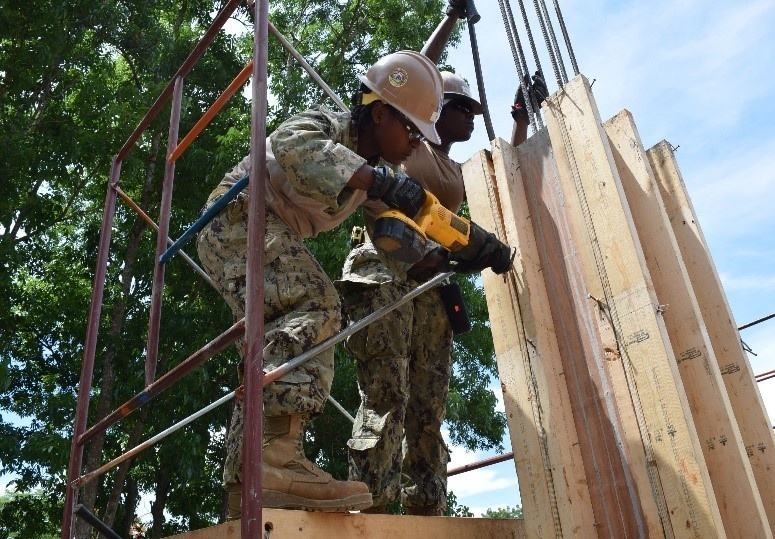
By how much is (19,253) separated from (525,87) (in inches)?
292

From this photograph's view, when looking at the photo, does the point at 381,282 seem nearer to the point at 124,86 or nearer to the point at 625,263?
the point at 625,263

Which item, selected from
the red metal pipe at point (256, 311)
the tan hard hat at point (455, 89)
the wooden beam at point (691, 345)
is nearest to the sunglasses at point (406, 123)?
the red metal pipe at point (256, 311)

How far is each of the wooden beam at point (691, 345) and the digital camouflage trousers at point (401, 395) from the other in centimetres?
117

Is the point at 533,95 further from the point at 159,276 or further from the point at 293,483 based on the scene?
the point at 293,483

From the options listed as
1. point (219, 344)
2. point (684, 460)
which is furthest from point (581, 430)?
point (219, 344)

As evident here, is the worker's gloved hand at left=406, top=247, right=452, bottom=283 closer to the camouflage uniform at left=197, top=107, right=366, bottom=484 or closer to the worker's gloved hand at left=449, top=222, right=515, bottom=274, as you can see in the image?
the worker's gloved hand at left=449, top=222, right=515, bottom=274

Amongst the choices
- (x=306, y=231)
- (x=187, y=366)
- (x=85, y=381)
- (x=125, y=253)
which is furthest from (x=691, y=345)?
(x=125, y=253)

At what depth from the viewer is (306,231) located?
2.55m

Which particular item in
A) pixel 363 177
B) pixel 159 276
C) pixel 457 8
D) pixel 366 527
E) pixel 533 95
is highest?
pixel 457 8

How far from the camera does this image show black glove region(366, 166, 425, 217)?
212 centimetres

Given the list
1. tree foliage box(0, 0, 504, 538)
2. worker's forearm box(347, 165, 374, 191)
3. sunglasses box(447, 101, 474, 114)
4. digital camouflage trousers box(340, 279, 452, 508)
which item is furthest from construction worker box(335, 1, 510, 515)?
tree foliage box(0, 0, 504, 538)

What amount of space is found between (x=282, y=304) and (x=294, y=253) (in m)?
0.19

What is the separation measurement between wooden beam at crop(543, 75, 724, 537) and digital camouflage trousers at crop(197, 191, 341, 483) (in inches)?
34.5

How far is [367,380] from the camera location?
117 inches
